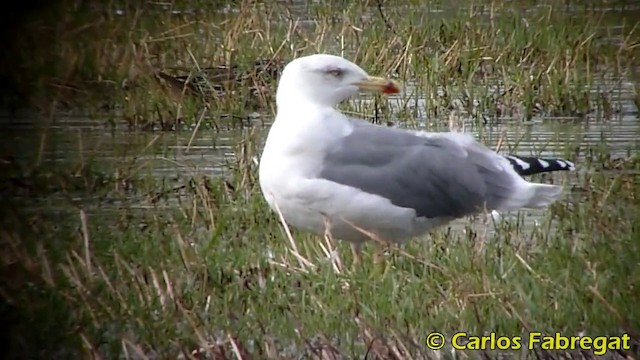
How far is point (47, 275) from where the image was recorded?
5441 millimetres

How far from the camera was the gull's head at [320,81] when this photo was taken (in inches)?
243

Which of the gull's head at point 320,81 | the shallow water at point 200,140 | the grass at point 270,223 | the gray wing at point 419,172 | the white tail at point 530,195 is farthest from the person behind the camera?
the shallow water at point 200,140

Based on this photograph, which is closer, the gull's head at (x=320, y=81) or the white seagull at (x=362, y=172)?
the white seagull at (x=362, y=172)

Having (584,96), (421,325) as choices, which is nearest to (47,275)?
(421,325)

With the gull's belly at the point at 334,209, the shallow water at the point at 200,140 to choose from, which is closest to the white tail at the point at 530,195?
the gull's belly at the point at 334,209

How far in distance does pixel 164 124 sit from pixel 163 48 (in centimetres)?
173

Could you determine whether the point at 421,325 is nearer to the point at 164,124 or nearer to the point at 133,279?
the point at 133,279

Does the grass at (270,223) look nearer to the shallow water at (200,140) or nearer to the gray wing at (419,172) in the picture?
the shallow water at (200,140)

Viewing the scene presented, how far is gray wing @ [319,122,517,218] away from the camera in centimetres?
589

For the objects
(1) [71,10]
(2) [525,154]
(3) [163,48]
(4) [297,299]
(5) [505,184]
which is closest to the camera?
(4) [297,299]

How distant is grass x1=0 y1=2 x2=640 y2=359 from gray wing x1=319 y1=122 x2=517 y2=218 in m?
0.19

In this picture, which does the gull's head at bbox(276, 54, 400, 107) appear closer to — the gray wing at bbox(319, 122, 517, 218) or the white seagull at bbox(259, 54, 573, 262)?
the white seagull at bbox(259, 54, 573, 262)

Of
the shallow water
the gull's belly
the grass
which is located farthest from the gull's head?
the shallow water

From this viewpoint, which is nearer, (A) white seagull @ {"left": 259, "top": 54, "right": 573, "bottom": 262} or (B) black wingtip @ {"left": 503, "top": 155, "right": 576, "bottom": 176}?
(A) white seagull @ {"left": 259, "top": 54, "right": 573, "bottom": 262}
